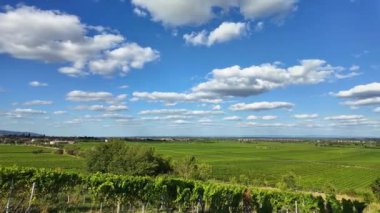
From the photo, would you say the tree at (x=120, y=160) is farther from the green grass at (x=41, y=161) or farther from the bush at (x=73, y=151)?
the bush at (x=73, y=151)

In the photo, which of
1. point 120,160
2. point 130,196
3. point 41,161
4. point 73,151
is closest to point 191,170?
point 120,160

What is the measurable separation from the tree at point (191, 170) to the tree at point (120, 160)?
4.10 metres

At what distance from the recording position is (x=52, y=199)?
2922cm

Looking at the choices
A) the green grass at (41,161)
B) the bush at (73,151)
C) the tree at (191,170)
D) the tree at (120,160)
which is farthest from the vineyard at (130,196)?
the bush at (73,151)

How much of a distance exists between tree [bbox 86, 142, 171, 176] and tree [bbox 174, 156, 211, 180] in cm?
410

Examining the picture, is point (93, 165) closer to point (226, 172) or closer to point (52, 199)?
point (52, 199)

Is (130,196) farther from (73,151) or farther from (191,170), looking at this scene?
(73,151)

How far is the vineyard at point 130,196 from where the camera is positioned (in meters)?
26.8

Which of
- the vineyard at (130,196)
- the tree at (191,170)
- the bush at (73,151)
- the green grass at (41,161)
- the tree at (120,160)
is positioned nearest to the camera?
the vineyard at (130,196)

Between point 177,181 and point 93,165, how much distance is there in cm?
3394

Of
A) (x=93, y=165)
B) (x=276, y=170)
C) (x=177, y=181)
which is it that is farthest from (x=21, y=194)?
(x=276, y=170)

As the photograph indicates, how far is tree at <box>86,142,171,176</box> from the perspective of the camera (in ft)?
200

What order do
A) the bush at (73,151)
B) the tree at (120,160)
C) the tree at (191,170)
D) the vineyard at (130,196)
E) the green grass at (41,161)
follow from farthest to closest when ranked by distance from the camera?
the bush at (73,151) < the green grass at (41,161) < the tree at (191,170) < the tree at (120,160) < the vineyard at (130,196)

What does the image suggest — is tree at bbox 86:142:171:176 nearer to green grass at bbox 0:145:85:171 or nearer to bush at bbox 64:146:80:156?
green grass at bbox 0:145:85:171
